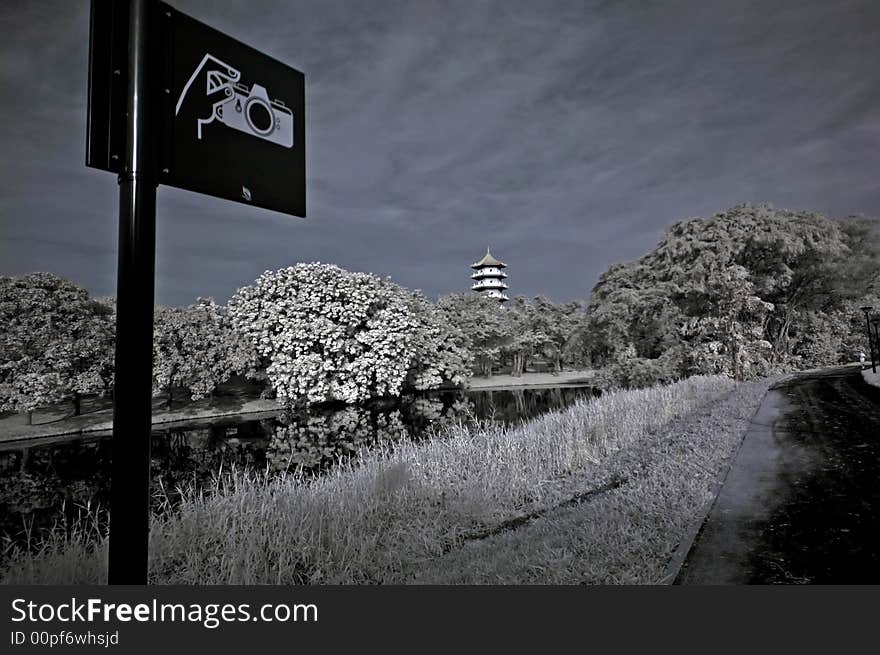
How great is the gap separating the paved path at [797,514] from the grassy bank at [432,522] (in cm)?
20

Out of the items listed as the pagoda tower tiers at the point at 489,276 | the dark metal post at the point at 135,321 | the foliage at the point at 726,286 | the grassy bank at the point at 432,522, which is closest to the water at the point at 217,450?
the grassy bank at the point at 432,522

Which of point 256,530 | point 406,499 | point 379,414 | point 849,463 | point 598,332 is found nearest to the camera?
point 256,530

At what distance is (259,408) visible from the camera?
603 inches

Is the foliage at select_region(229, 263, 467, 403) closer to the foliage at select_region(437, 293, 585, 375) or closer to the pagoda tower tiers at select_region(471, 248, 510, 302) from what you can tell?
the foliage at select_region(437, 293, 585, 375)

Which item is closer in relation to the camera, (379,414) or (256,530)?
(256,530)

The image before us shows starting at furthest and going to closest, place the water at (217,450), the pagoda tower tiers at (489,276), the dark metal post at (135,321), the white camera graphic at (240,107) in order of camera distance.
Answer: the pagoda tower tiers at (489,276) < the water at (217,450) < the white camera graphic at (240,107) < the dark metal post at (135,321)

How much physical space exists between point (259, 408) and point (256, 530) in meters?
13.4

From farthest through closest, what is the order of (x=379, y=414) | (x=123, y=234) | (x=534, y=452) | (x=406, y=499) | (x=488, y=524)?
(x=379, y=414) → (x=534, y=452) → (x=406, y=499) → (x=488, y=524) → (x=123, y=234)

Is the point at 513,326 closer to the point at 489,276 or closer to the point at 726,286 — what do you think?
the point at 726,286

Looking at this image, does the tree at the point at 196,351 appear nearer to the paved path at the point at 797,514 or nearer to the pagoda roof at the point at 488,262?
the paved path at the point at 797,514

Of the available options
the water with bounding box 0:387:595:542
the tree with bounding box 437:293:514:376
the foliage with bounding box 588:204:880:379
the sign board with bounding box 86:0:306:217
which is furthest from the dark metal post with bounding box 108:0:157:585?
the tree with bounding box 437:293:514:376

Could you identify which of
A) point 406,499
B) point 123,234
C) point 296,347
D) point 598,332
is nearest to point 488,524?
point 406,499

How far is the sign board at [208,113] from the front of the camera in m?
1.23

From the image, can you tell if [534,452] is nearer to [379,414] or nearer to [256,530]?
[256,530]
